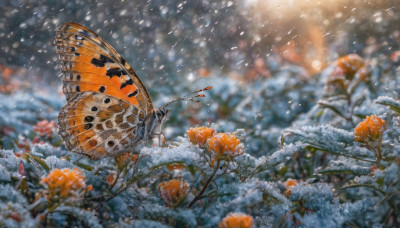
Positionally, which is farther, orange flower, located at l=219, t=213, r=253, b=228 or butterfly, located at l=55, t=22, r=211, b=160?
butterfly, located at l=55, t=22, r=211, b=160

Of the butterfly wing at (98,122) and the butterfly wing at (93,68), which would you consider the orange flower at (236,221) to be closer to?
the butterfly wing at (98,122)

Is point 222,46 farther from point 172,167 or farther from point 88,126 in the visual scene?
point 172,167

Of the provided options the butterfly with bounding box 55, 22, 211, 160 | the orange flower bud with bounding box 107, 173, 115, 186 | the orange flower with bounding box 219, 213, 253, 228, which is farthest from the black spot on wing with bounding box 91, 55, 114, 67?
the orange flower with bounding box 219, 213, 253, 228

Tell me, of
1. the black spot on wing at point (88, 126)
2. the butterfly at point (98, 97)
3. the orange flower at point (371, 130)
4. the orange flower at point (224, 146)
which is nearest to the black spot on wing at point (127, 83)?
the butterfly at point (98, 97)

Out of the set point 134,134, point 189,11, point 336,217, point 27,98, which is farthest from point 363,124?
point 189,11

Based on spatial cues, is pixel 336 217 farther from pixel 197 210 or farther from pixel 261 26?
pixel 261 26

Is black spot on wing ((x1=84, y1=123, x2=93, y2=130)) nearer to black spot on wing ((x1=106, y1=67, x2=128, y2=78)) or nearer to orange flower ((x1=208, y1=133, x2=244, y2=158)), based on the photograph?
black spot on wing ((x1=106, y1=67, x2=128, y2=78))
